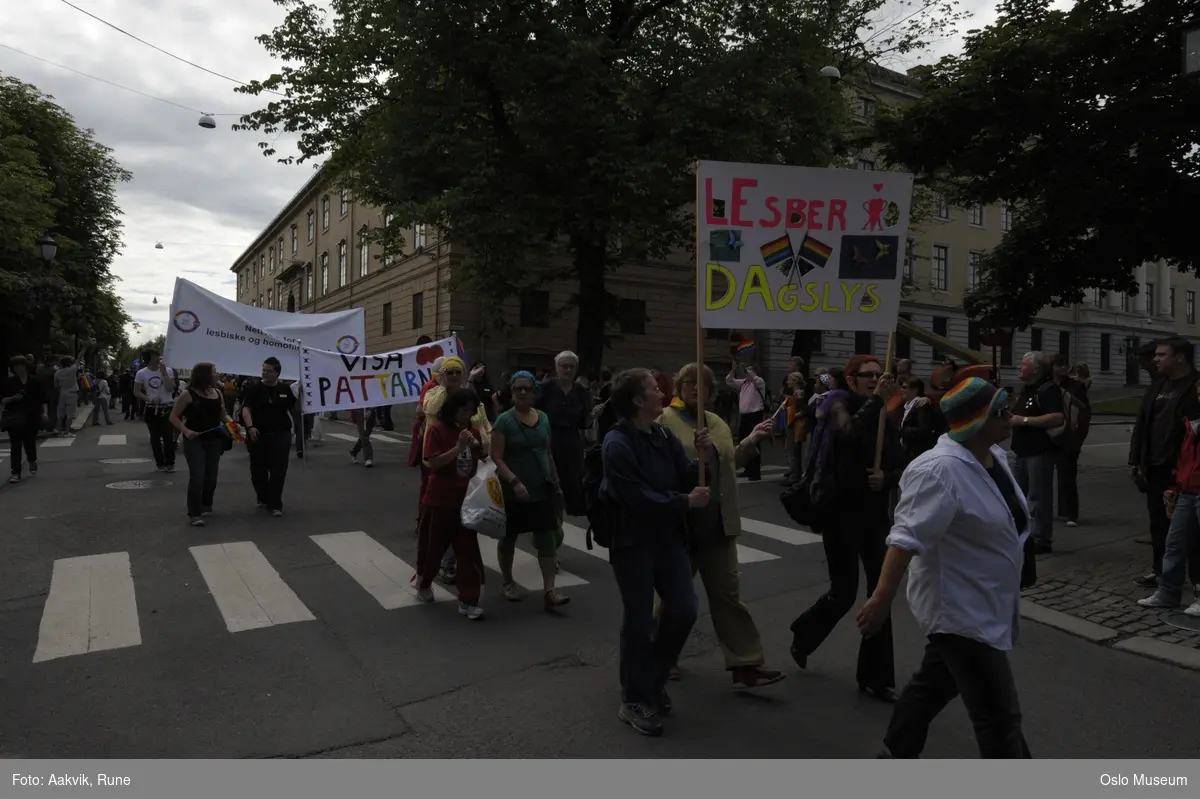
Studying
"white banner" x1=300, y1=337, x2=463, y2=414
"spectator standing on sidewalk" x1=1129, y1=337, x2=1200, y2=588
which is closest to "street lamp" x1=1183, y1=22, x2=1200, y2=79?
"spectator standing on sidewalk" x1=1129, y1=337, x2=1200, y2=588

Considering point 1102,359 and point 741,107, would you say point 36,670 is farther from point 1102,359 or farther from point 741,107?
point 1102,359

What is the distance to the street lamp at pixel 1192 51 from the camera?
6773mm

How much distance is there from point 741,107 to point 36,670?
54.3 feet

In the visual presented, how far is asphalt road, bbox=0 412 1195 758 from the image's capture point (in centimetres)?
410

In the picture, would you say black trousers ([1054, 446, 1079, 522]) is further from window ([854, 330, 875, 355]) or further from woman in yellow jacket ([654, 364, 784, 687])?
window ([854, 330, 875, 355])

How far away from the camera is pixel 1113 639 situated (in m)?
5.67

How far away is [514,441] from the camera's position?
6434 millimetres

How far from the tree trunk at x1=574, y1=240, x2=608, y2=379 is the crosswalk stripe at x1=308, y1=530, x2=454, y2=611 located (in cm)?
1213

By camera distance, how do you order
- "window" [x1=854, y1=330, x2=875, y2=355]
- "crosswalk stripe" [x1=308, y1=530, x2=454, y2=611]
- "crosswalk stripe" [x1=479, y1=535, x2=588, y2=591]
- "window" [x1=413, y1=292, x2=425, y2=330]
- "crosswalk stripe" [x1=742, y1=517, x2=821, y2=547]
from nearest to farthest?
"crosswalk stripe" [x1=308, y1=530, x2=454, y2=611] → "crosswalk stripe" [x1=479, y1=535, x2=588, y2=591] → "crosswalk stripe" [x1=742, y1=517, x2=821, y2=547] → "window" [x1=413, y1=292, x2=425, y2=330] → "window" [x1=854, y1=330, x2=875, y2=355]

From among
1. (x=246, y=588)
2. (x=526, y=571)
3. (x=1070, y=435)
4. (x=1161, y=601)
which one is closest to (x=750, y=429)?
(x=1070, y=435)

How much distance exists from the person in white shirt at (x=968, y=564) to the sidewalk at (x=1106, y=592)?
2.92 m

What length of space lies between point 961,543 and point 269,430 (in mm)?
8640

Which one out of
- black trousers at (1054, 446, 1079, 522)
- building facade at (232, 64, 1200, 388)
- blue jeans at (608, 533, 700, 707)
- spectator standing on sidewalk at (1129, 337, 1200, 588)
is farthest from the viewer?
building facade at (232, 64, 1200, 388)

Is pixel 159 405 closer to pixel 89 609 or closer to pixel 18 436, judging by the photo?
pixel 18 436
